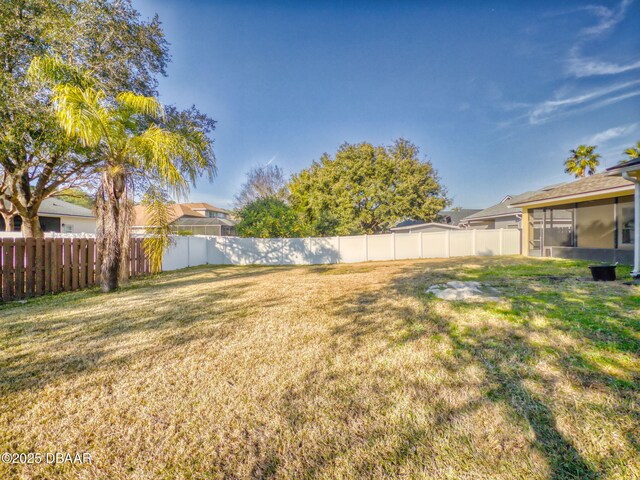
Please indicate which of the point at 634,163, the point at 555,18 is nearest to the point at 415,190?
A: the point at 555,18

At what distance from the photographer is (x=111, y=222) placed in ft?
21.7

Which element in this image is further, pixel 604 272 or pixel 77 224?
pixel 77 224

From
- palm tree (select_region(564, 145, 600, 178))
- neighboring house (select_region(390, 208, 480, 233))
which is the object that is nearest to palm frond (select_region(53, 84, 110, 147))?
neighboring house (select_region(390, 208, 480, 233))

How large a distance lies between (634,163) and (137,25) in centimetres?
1371

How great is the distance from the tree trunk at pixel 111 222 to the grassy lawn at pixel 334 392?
2.39 metres

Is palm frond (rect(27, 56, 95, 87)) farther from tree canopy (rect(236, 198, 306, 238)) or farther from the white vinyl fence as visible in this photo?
tree canopy (rect(236, 198, 306, 238))

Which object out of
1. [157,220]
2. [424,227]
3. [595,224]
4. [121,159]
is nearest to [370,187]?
[424,227]

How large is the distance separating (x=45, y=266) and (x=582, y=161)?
102ft

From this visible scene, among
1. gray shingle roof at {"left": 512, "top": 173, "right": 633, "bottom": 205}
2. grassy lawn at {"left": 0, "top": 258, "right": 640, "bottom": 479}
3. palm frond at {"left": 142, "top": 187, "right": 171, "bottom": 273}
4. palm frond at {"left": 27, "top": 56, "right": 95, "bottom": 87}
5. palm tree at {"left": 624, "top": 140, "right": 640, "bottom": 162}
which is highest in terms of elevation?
palm tree at {"left": 624, "top": 140, "right": 640, "bottom": 162}

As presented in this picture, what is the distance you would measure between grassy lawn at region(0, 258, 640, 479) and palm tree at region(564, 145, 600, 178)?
23.6m

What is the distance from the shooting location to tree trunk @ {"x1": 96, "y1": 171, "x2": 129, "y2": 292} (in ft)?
21.5

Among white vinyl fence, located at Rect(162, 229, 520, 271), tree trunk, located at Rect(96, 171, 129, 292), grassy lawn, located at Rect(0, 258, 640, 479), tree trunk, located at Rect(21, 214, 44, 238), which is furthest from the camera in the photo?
white vinyl fence, located at Rect(162, 229, 520, 271)

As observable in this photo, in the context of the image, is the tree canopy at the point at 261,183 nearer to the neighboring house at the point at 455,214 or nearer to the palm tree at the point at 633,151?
the neighboring house at the point at 455,214

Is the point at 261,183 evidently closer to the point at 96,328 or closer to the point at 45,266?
the point at 45,266
